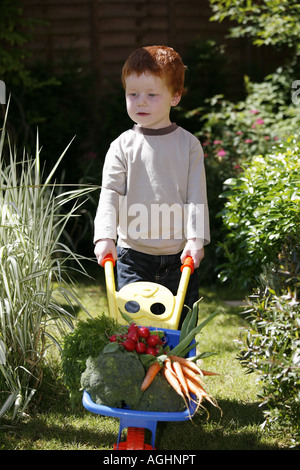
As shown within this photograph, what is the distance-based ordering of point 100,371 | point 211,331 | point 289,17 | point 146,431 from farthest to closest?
point 289,17 < point 211,331 < point 146,431 < point 100,371

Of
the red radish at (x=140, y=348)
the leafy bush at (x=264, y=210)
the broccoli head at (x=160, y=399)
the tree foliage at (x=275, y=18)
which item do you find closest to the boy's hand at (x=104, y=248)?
the red radish at (x=140, y=348)

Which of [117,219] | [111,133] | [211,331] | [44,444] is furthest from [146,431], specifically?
[111,133]

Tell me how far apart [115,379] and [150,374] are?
13 centimetres

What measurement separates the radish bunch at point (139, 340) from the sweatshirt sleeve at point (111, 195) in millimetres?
562

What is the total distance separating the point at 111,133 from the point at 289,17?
203 cm

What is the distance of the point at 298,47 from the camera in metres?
6.16

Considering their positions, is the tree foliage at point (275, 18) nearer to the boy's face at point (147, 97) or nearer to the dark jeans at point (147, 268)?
the boy's face at point (147, 97)

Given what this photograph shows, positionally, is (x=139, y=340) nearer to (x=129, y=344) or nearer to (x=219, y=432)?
(x=129, y=344)

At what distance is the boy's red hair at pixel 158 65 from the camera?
106 inches

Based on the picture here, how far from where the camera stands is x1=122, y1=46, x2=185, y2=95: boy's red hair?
270cm

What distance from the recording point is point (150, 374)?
215cm

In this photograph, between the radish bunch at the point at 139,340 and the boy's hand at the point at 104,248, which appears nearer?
the radish bunch at the point at 139,340

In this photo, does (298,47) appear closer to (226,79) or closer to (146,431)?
(226,79)

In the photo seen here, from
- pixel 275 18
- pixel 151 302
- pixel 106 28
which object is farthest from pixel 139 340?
pixel 106 28
